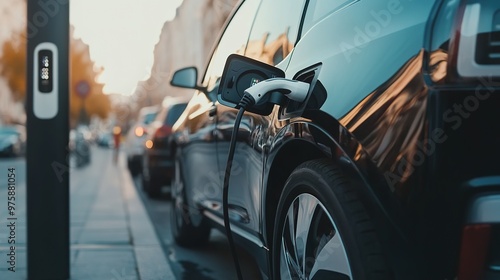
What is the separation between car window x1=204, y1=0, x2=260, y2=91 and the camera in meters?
4.36

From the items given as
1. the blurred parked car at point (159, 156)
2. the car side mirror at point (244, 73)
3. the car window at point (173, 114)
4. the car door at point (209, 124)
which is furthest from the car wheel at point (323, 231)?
the car window at point (173, 114)

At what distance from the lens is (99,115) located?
9244cm

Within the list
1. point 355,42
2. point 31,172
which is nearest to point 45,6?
point 31,172

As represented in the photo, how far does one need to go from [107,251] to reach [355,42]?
3.62 meters

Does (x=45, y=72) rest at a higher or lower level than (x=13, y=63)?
lower

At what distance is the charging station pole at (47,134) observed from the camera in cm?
421

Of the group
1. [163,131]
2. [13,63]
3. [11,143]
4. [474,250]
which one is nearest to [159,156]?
[163,131]

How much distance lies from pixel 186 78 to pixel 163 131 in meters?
5.86

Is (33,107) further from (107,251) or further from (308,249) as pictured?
(308,249)

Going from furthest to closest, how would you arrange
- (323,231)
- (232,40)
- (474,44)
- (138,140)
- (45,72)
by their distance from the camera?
(138,140) < (232,40) < (45,72) < (323,231) < (474,44)

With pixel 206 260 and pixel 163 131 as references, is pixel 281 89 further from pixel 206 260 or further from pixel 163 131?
pixel 163 131

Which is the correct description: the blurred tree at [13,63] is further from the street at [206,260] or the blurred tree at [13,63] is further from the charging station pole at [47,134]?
the charging station pole at [47,134]

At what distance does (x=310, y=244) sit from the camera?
2.73 metres

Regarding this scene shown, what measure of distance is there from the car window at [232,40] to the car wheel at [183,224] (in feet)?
3.00
